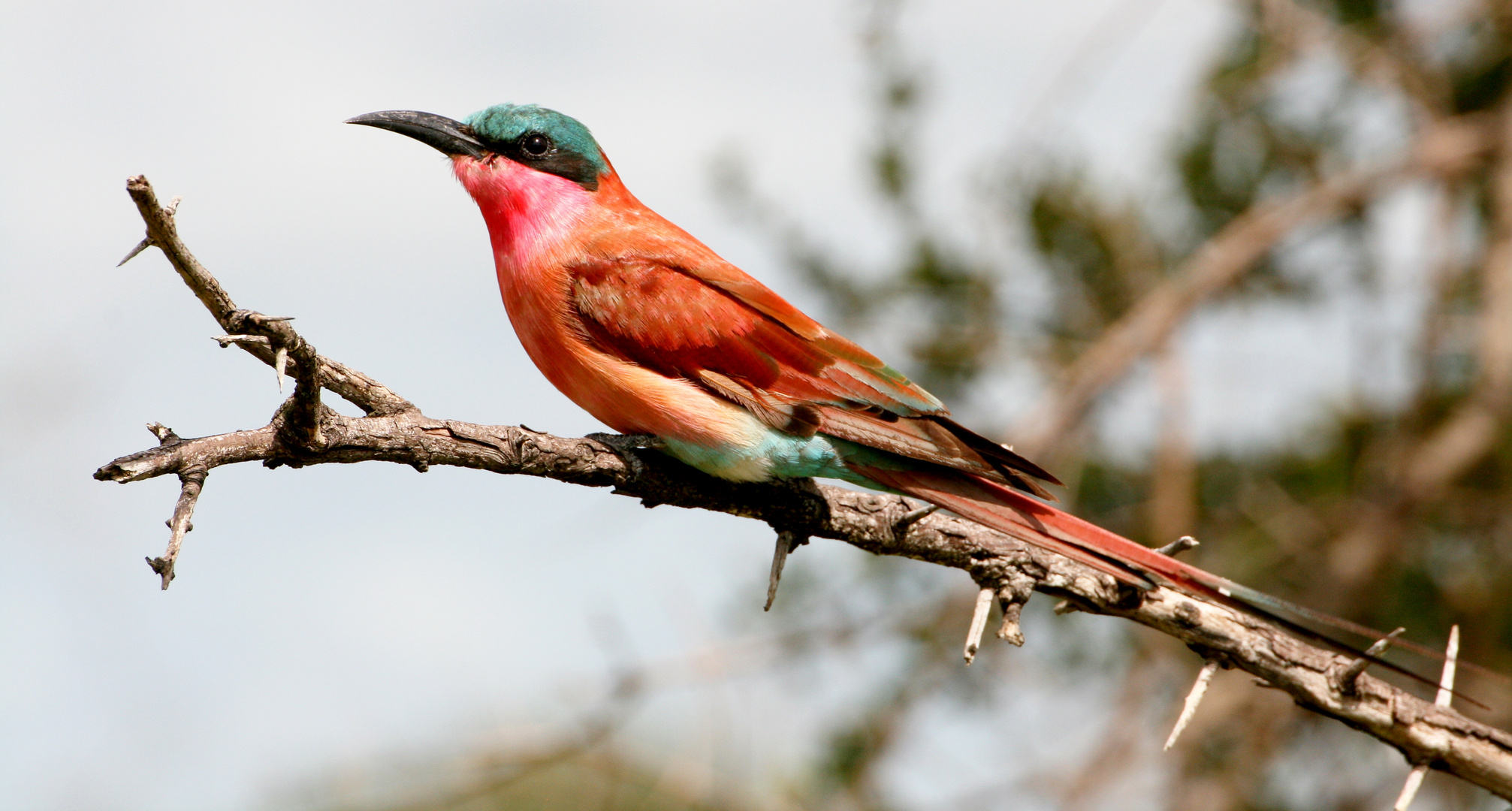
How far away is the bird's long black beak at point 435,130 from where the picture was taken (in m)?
3.81

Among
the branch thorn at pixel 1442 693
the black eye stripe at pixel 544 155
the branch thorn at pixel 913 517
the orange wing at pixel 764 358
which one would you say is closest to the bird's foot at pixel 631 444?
the orange wing at pixel 764 358

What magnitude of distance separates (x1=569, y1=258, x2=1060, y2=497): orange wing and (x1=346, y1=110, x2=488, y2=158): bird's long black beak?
0.67 meters

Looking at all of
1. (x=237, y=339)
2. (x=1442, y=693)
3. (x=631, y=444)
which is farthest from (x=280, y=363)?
(x=1442, y=693)

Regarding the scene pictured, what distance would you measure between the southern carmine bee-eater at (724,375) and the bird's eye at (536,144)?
7 centimetres

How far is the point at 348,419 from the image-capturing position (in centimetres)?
241

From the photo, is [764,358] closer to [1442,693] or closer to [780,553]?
[780,553]

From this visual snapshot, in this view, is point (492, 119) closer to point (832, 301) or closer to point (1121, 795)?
point (832, 301)

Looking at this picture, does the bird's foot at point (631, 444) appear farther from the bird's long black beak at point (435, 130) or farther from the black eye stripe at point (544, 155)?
the bird's long black beak at point (435, 130)

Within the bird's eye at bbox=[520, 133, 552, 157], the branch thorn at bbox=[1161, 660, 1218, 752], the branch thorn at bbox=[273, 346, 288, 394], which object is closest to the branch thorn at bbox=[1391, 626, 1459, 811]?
the branch thorn at bbox=[1161, 660, 1218, 752]

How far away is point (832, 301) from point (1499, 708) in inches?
114

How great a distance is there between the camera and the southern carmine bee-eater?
118 inches

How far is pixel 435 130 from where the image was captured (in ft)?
12.5

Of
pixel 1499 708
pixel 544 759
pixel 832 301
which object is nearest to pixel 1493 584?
pixel 1499 708

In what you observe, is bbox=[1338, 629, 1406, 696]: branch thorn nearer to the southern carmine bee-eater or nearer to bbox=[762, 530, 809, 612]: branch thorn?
the southern carmine bee-eater
